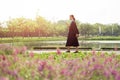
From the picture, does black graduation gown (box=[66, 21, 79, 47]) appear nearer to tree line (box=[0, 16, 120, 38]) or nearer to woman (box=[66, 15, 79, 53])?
woman (box=[66, 15, 79, 53])

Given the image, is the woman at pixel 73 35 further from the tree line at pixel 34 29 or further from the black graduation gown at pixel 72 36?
the tree line at pixel 34 29

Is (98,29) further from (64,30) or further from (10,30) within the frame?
(10,30)

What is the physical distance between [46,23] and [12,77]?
3339 inches

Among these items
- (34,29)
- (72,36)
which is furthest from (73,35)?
(34,29)

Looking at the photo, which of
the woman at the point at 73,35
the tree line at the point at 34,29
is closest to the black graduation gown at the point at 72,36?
the woman at the point at 73,35

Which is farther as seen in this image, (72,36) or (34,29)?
(34,29)

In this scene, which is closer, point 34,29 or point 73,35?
point 73,35

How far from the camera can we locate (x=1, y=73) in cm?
546

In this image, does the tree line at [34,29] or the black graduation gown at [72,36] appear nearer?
the black graduation gown at [72,36]

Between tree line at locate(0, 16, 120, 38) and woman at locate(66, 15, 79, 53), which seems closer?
woman at locate(66, 15, 79, 53)

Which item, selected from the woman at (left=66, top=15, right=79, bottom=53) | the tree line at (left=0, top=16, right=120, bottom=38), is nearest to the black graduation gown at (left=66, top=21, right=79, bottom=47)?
the woman at (left=66, top=15, right=79, bottom=53)

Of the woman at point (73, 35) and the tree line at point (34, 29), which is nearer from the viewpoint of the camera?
the woman at point (73, 35)

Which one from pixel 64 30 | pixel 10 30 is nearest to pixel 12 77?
pixel 10 30

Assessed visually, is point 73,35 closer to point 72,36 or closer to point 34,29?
point 72,36
